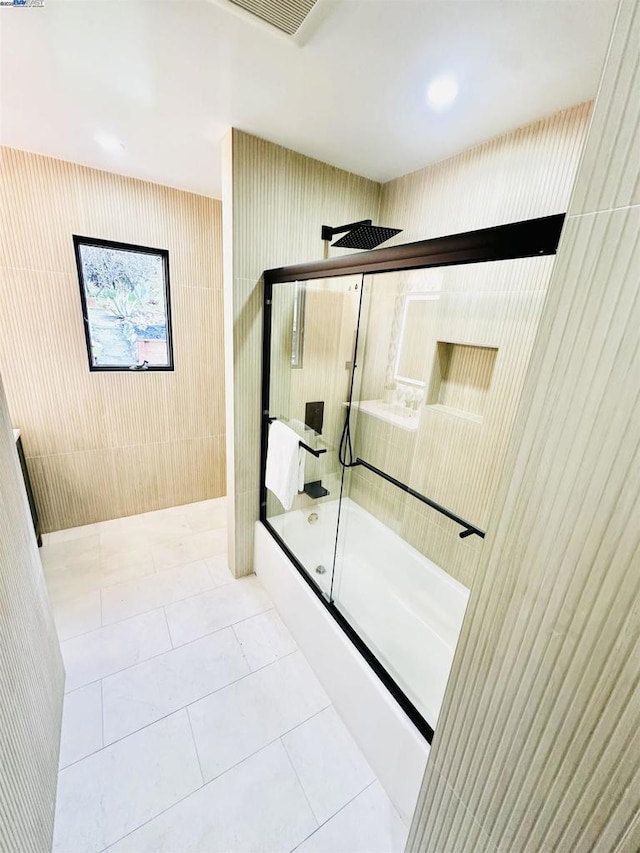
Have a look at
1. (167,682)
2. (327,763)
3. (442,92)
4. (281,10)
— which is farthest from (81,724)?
(442,92)

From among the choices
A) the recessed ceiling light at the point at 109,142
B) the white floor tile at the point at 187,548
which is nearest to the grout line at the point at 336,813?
the white floor tile at the point at 187,548

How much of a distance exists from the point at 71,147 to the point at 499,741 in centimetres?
314

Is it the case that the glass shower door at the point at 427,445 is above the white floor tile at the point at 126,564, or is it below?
above

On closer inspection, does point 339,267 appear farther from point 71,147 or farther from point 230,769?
point 230,769

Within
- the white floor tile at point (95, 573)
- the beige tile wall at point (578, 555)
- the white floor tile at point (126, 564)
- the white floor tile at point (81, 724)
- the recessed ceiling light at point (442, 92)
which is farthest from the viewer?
the white floor tile at point (126, 564)

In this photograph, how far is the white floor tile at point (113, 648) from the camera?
67.2 inches

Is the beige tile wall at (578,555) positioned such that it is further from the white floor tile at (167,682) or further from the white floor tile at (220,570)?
the white floor tile at (220,570)

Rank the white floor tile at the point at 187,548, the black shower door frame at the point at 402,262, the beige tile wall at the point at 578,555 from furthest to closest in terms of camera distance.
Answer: the white floor tile at the point at 187,548 < the black shower door frame at the point at 402,262 < the beige tile wall at the point at 578,555

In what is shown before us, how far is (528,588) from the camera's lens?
655mm

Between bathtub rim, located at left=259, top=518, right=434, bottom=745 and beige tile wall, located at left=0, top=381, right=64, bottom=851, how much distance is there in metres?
1.14

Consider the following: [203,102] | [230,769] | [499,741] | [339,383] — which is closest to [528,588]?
[499,741]

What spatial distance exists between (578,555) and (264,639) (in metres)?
1.84

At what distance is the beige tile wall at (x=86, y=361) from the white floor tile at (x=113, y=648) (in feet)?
3.82

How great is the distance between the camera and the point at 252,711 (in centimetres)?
157
